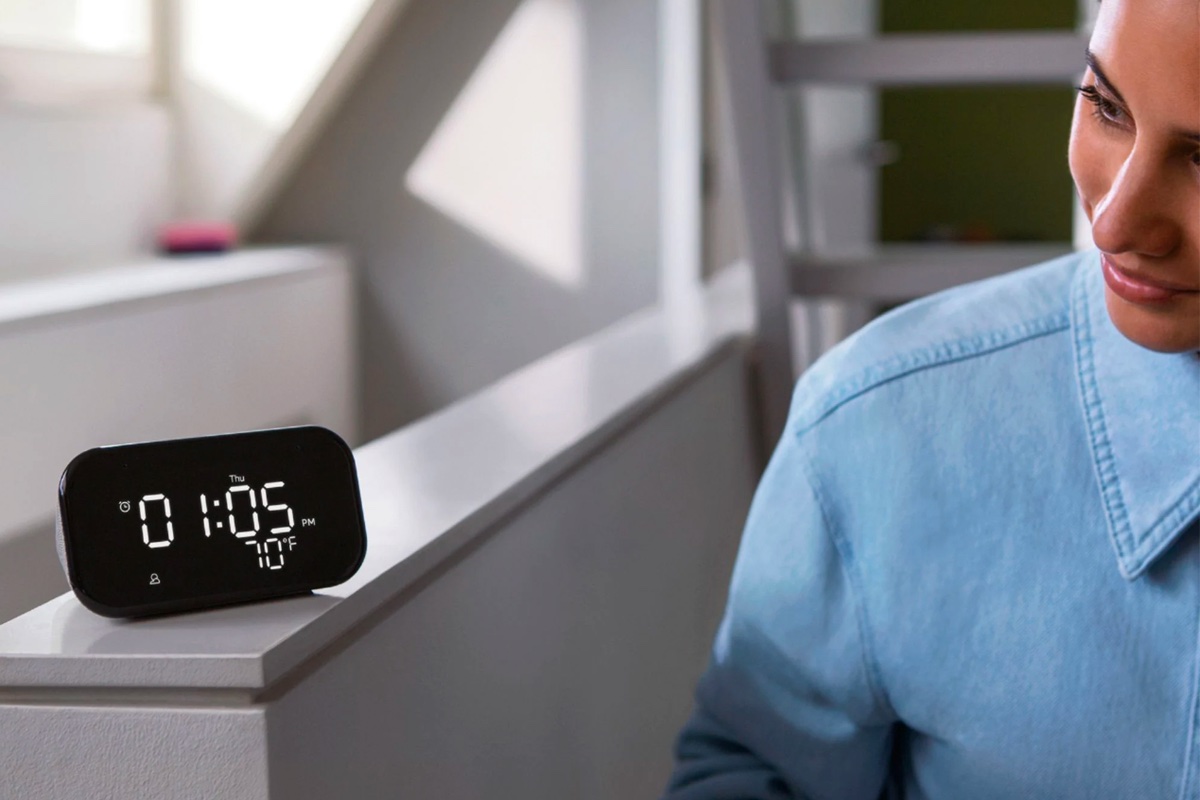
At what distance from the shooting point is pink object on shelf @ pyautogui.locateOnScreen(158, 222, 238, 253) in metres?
2.98

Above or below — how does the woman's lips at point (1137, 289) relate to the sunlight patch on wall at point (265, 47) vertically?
below

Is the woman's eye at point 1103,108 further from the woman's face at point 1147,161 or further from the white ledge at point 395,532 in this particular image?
the white ledge at point 395,532

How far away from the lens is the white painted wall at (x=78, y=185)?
255 cm

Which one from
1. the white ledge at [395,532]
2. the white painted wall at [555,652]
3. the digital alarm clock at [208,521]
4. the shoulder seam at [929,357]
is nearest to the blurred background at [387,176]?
the white painted wall at [555,652]

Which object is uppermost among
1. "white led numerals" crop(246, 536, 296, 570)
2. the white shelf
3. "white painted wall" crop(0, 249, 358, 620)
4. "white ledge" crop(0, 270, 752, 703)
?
the white shelf

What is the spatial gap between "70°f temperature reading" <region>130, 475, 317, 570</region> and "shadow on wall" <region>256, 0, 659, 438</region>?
2.51 m

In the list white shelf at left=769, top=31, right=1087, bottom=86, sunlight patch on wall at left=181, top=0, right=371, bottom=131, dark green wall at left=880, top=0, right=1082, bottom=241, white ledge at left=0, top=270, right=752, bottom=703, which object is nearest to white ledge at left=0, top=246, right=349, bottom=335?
sunlight patch on wall at left=181, top=0, right=371, bottom=131

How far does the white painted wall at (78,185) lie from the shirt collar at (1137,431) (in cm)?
215

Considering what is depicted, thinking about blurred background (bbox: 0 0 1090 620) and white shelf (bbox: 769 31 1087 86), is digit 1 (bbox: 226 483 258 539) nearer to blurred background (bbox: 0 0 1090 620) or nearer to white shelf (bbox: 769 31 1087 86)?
white shelf (bbox: 769 31 1087 86)

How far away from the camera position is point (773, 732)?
0.92 metres

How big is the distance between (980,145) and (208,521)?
17.2ft

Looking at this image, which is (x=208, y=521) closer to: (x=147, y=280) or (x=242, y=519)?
(x=242, y=519)

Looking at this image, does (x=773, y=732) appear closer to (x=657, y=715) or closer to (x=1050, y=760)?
(x=1050, y=760)

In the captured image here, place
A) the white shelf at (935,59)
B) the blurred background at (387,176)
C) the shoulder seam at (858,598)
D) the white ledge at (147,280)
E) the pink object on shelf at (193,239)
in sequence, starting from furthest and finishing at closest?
the pink object on shelf at (193,239)
the blurred background at (387,176)
the white ledge at (147,280)
the white shelf at (935,59)
the shoulder seam at (858,598)
